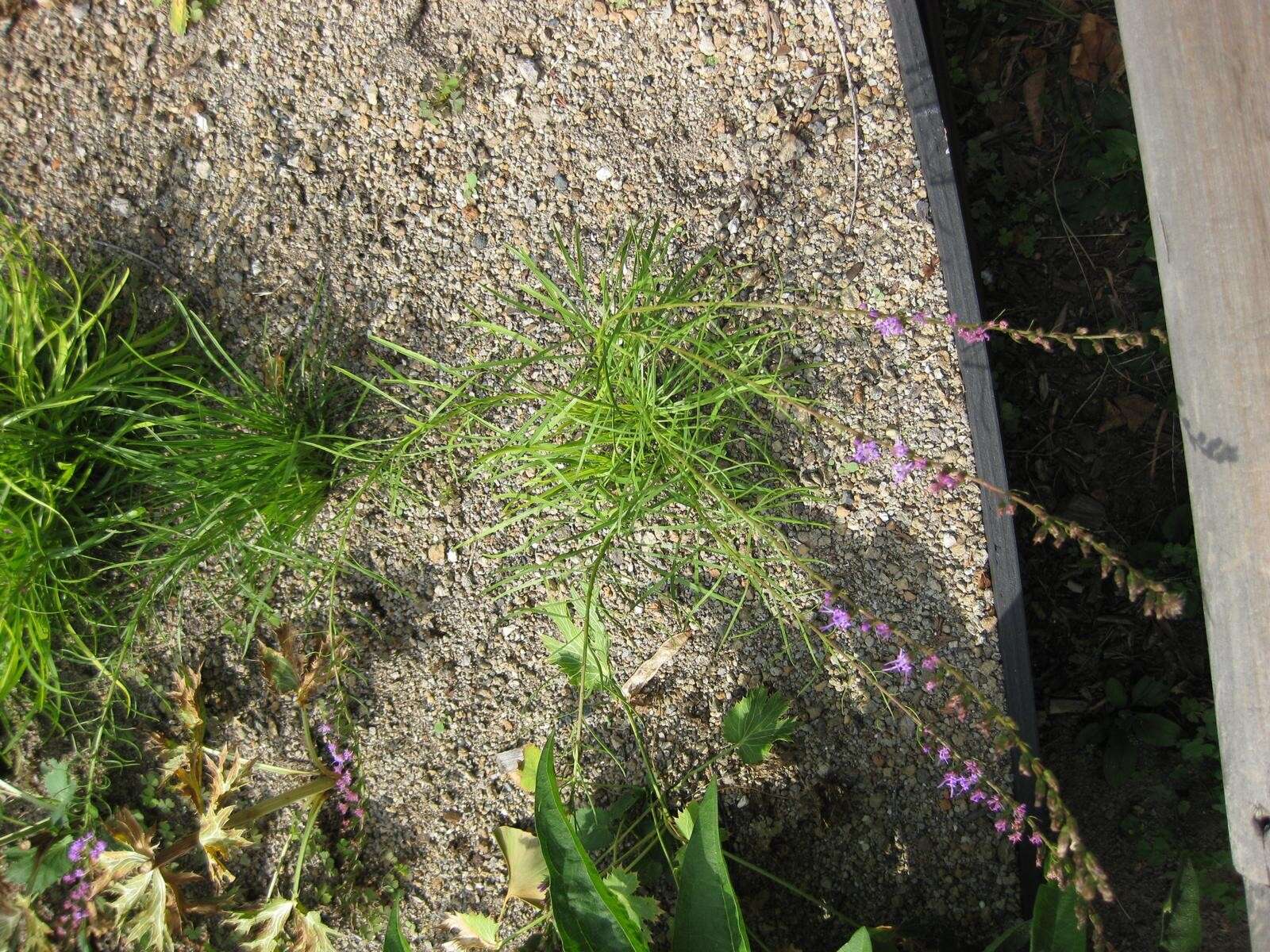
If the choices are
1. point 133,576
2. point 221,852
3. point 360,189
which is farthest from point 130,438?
point 221,852

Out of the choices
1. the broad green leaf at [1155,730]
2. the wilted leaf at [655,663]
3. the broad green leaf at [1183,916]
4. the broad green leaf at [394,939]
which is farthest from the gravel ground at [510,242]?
the broad green leaf at [394,939]

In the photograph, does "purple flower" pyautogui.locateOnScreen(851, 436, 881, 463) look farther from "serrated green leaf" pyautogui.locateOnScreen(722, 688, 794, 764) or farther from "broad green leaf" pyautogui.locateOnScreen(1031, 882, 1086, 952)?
"broad green leaf" pyautogui.locateOnScreen(1031, 882, 1086, 952)

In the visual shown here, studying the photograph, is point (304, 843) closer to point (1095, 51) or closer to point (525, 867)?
point (525, 867)

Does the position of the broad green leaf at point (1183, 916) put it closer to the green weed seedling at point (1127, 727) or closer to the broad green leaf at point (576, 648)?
the green weed seedling at point (1127, 727)

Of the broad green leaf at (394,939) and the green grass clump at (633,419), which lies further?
the green grass clump at (633,419)

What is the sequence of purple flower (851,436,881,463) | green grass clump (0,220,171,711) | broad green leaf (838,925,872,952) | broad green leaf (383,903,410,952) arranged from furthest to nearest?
1. green grass clump (0,220,171,711)
2. purple flower (851,436,881,463)
3. broad green leaf (383,903,410,952)
4. broad green leaf (838,925,872,952)

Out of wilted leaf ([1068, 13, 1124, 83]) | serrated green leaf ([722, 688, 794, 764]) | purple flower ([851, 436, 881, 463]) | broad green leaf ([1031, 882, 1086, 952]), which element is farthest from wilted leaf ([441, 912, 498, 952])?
wilted leaf ([1068, 13, 1124, 83])
